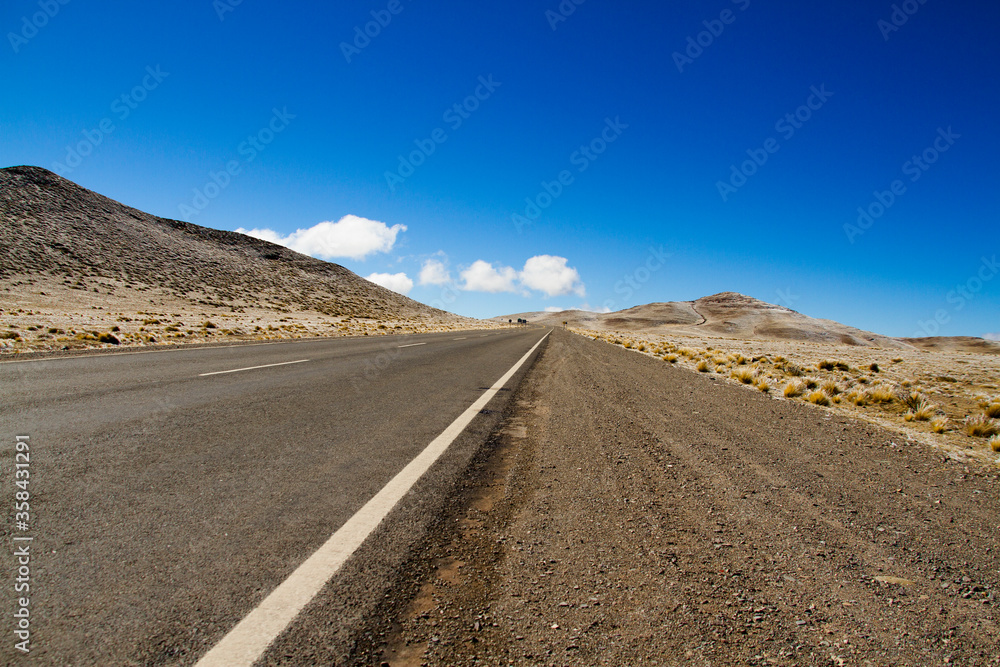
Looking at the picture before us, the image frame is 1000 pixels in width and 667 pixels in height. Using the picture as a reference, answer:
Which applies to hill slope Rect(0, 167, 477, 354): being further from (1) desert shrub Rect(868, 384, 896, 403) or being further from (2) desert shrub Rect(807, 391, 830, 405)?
(1) desert shrub Rect(868, 384, 896, 403)

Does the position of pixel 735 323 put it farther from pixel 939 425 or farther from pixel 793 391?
pixel 939 425

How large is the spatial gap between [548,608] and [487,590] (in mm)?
305

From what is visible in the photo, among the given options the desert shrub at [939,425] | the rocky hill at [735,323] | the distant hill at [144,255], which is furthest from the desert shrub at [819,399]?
the rocky hill at [735,323]

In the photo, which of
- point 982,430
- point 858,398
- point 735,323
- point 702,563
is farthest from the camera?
point 735,323

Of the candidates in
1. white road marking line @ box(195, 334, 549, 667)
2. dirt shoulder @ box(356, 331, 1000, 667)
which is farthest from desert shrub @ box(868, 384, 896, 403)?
white road marking line @ box(195, 334, 549, 667)

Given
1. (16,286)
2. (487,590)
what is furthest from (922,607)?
(16,286)

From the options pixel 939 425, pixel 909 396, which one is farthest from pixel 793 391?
pixel 939 425

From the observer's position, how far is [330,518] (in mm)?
2818

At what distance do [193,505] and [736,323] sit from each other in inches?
5430

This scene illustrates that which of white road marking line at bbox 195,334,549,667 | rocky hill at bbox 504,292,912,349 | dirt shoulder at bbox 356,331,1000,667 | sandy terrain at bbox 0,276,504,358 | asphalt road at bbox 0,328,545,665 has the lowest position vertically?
sandy terrain at bbox 0,276,504,358

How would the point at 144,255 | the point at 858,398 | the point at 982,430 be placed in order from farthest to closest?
the point at 144,255 → the point at 858,398 → the point at 982,430

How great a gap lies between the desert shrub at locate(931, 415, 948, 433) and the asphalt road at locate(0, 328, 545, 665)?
21.6ft

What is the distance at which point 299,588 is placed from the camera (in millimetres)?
2051

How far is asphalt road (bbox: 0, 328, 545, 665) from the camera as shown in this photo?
1.79 meters
